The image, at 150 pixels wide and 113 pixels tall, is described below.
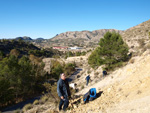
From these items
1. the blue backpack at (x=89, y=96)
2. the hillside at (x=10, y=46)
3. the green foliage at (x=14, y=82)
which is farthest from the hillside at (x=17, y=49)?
the blue backpack at (x=89, y=96)

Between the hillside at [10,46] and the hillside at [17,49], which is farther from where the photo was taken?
the hillside at [10,46]

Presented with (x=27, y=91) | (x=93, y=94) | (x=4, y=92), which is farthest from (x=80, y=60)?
(x=93, y=94)

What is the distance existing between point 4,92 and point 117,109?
17.2m

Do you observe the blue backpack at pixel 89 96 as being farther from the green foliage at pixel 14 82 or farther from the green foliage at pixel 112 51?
the green foliage at pixel 14 82

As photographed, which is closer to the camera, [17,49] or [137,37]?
[137,37]

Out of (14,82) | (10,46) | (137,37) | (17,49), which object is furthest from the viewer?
(10,46)

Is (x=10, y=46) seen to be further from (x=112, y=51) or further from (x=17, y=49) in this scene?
(x=112, y=51)

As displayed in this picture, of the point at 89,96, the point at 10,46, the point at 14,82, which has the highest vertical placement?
the point at 10,46

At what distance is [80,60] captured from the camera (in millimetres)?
57031

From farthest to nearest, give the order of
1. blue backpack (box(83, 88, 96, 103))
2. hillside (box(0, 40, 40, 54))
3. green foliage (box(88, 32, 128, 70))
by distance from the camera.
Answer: hillside (box(0, 40, 40, 54))
green foliage (box(88, 32, 128, 70))
blue backpack (box(83, 88, 96, 103))

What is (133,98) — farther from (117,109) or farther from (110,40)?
(110,40)

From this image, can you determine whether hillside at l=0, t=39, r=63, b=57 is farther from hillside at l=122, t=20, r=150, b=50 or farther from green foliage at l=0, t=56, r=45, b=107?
hillside at l=122, t=20, r=150, b=50

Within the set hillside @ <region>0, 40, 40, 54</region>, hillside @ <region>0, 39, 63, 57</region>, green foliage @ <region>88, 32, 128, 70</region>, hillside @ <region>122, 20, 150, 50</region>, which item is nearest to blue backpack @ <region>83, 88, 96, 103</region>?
green foliage @ <region>88, 32, 128, 70</region>

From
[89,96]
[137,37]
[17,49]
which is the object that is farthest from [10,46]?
[89,96]
